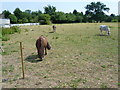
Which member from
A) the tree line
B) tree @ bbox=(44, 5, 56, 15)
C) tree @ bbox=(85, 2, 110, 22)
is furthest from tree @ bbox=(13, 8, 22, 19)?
tree @ bbox=(85, 2, 110, 22)

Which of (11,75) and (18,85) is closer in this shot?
(18,85)

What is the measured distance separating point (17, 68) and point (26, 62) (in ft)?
2.82

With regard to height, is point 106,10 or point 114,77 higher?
point 106,10

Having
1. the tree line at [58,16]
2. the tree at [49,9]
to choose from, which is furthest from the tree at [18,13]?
the tree at [49,9]

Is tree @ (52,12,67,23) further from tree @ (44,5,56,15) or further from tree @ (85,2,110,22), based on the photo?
tree @ (85,2,110,22)

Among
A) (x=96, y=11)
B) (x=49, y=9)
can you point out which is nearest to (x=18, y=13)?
(x=49, y=9)

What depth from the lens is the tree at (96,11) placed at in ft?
319

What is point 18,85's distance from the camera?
501cm

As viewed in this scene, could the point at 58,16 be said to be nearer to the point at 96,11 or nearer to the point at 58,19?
the point at 58,19

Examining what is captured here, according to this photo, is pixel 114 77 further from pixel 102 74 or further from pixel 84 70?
pixel 84 70

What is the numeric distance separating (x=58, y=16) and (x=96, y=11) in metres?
35.5

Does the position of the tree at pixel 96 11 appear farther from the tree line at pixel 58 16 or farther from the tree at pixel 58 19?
the tree at pixel 58 19

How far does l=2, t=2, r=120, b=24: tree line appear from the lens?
233ft

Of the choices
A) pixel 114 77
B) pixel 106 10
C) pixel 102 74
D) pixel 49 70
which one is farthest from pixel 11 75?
pixel 106 10
